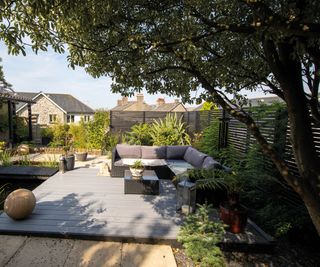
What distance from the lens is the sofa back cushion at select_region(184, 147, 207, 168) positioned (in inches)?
241

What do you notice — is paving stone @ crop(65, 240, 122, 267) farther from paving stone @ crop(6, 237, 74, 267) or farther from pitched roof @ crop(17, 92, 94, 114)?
pitched roof @ crop(17, 92, 94, 114)

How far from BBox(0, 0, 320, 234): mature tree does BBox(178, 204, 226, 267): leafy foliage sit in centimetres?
156

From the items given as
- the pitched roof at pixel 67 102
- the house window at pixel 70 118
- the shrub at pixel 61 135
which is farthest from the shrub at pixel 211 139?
the house window at pixel 70 118

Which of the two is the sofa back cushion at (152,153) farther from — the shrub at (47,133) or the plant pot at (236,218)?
the shrub at (47,133)

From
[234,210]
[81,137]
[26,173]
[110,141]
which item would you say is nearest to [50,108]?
[81,137]

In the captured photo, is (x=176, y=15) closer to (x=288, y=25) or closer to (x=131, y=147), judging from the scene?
(x=288, y=25)

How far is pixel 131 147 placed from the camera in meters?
7.59

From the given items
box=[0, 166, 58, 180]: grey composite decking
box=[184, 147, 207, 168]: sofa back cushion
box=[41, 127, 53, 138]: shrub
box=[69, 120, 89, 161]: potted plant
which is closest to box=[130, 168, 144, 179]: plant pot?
box=[184, 147, 207, 168]: sofa back cushion

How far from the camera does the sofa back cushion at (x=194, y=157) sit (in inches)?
241

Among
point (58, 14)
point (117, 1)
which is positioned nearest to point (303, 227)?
point (117, 1)

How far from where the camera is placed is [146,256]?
9.80 ft

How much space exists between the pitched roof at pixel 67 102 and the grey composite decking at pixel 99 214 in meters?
26.2

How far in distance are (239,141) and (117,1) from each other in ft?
17.0

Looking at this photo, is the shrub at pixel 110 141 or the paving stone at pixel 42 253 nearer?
the paving stone at pixel 42 253
